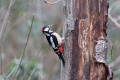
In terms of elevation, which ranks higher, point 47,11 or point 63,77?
point 47,11

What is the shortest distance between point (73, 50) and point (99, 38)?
39 cm

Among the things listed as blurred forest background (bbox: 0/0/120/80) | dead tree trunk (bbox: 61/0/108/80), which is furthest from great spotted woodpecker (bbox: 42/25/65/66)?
blurred forest background (bbox: 0/0/120/80)

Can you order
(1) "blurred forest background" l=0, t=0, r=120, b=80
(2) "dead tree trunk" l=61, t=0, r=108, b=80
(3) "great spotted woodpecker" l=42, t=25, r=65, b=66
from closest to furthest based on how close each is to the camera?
1. (2) "dead tree trunk" l=61, t=0, r=108, b=80
2. (3) "great spotted woodpecker" l=42, t=25, r=65, b=66
3. (1) "blurred forest background" l=0, t=0, r=120, b=80

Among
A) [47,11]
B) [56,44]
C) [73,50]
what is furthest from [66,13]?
[47,11]

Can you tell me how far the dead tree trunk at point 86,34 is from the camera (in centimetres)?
385

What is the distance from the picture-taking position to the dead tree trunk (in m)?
3.85

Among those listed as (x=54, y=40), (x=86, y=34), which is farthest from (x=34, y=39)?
(x=86, y=34)

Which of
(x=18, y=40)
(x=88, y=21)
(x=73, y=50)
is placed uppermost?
(x=88, y=21)

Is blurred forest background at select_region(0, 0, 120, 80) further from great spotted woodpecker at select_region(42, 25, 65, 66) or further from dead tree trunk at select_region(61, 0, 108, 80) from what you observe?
dead tree trunk at select_region(61, 0, 108, 80)

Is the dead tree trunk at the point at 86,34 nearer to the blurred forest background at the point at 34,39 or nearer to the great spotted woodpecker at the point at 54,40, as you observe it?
the great spotted woodpecker at the point at 54,40

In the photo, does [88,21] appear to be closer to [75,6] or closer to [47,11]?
[75,6]

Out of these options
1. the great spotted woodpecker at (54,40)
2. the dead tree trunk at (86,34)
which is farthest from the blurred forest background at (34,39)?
the dead tree trunk at (86,34)

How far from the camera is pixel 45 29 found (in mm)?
4891

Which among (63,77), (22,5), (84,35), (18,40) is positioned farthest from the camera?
(18,40)
